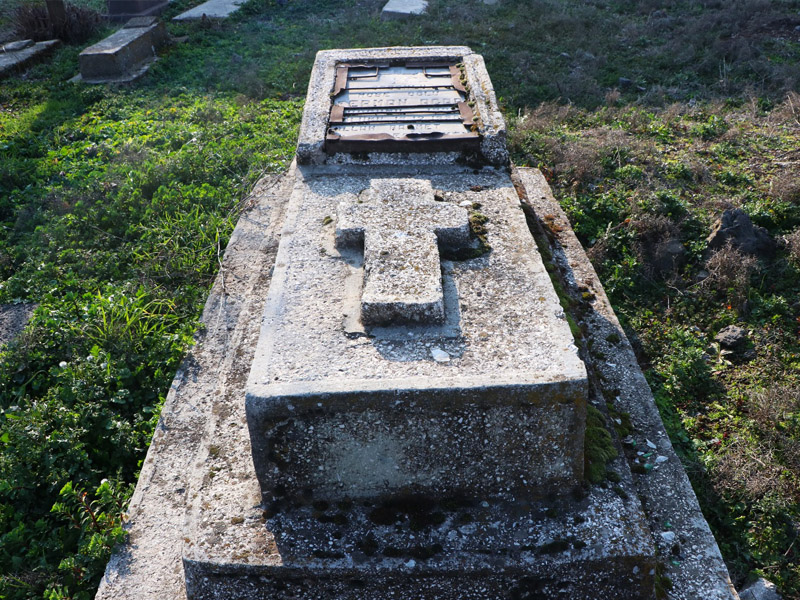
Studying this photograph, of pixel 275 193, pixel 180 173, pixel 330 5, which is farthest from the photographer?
pixel 330 5

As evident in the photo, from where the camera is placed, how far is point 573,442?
2266mm

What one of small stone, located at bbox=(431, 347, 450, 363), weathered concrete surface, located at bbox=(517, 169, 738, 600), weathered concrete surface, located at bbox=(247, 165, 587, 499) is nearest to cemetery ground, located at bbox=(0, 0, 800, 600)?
weathered concrete surface, located at bbox=(517, 169, 738, 600)

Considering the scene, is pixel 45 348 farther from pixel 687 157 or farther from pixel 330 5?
pixel 330 5

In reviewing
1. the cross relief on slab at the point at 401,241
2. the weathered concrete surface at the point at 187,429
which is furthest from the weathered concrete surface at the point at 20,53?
the cross relief on slab at the point at 401,241

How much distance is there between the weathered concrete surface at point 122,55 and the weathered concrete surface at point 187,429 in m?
4.99

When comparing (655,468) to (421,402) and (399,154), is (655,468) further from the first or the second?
(399,154)

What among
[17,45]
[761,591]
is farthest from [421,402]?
[17,45]

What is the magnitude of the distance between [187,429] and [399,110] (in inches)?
92.3

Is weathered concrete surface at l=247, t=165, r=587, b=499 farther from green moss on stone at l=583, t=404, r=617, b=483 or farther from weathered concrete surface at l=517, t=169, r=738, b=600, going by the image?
weathered concrete surface at l=517, t=169, r=738, b=600

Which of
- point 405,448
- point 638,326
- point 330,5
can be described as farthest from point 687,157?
point 330,5

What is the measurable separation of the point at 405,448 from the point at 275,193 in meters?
3.20

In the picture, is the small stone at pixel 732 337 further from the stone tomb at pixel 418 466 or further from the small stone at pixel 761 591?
the stone tomb at pixel 418 466

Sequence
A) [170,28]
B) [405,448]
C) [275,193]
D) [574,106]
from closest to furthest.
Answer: [405,448] → [275,193] → [574,106] → [170,28]

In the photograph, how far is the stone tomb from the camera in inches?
85.2
